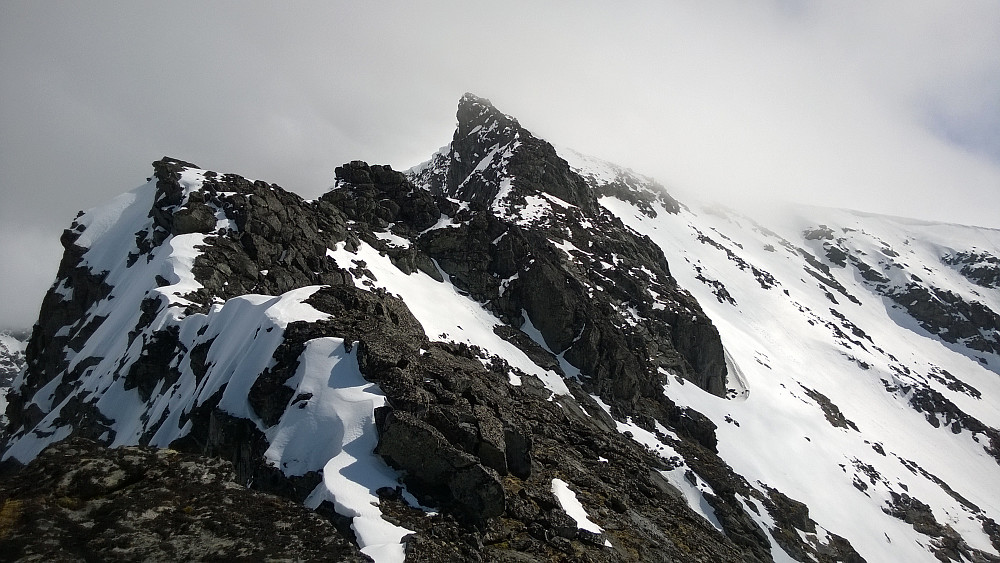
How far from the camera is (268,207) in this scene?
44.5 meters

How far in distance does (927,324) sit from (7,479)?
186483 mm

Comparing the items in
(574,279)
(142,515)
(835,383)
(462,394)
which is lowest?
(142,515)

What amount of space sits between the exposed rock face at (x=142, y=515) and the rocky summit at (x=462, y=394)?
0.04 meters

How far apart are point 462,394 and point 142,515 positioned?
1236cm

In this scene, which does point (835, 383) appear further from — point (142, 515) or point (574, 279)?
point (142, 515)

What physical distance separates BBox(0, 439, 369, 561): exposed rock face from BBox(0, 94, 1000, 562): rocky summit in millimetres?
42

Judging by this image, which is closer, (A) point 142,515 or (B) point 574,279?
(A) point 142,515

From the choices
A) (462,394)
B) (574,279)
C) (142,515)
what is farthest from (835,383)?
(142,515)

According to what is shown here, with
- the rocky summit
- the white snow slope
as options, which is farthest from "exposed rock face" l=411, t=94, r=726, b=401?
the white snow slope

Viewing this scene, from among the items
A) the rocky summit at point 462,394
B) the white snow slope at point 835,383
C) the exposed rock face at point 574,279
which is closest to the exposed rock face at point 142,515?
the rocky summit at point 462,394

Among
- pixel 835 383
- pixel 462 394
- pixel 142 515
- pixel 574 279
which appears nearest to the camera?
pixel 142 515

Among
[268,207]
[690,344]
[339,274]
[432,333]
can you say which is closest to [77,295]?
[268,207]

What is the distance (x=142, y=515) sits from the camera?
751cm

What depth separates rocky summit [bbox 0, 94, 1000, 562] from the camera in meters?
11.4
